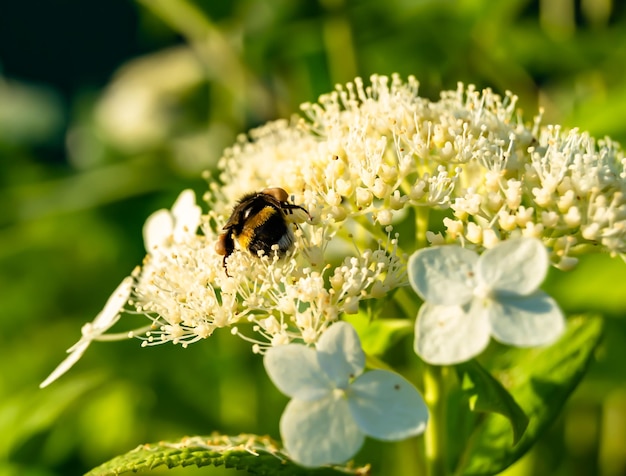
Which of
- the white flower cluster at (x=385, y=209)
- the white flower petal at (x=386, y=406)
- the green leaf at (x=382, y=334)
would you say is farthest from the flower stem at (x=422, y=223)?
the white flower petal at (x=386, y=406)

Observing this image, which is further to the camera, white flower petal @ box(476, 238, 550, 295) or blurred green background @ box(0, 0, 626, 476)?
blurred green background @ box(0, 0, 626, 476)

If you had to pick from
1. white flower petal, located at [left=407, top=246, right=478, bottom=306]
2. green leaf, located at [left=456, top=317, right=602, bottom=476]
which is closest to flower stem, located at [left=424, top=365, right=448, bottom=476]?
green leaf, located at [left=456, top=317, right=602, bottom=476]

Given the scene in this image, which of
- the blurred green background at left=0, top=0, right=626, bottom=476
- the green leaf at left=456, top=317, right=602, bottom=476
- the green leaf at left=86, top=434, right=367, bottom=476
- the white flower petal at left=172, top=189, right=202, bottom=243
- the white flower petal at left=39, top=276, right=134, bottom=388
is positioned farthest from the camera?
the blurred green background at left=0, top=0, right=626, bottom=476

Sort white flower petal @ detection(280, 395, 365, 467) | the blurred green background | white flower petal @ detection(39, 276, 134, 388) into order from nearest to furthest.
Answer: white flower petal @ detection(280, 395, 365, 467) → white flower petal @ detection(39, 276, 134, 388) → the blurred green background

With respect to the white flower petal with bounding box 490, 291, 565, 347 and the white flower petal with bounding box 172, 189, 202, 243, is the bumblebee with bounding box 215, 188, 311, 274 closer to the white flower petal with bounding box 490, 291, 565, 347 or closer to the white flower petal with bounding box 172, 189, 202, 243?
the white flower petal with bounding box 172, 189, 202, 243

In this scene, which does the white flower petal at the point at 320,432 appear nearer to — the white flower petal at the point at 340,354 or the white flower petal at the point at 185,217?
the white flower petal at the point at 340,354

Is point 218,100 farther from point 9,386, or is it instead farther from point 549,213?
point 549,213
